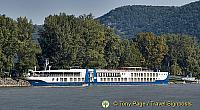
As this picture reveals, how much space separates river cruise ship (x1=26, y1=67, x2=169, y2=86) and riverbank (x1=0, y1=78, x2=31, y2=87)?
214cm

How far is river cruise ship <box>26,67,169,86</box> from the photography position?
138 meters

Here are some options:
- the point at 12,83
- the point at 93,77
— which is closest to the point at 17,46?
the point at 12,83

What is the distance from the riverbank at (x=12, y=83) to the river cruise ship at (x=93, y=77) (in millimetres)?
2145

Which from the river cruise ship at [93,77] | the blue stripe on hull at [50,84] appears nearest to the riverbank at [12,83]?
the blue stripe on hull at [50,84]

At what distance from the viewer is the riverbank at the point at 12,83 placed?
437 ft

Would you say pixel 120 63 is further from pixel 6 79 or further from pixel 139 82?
pixel 6 79

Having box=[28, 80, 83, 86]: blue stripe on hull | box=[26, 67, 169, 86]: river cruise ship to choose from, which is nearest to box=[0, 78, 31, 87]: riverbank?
box=[28, 80, 83, 86]: blue stripe on hull

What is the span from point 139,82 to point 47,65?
95.0 feet

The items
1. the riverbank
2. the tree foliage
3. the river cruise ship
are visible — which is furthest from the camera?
the river cruise ship

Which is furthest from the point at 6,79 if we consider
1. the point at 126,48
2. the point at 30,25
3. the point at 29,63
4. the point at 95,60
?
the point at 126,48

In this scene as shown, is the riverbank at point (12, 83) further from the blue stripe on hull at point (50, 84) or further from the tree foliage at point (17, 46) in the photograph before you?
the tree foliage at point (17, 46)

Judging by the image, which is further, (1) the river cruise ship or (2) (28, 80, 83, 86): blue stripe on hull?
(1) the river cruise ship

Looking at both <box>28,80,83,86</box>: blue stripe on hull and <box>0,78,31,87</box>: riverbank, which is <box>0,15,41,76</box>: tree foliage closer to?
<box>0,78,31,87</box>: riverbank

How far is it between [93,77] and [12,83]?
23454mm
